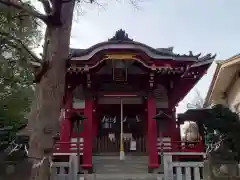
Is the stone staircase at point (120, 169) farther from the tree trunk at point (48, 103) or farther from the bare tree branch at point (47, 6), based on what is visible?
the bare tree branch at point (47, 6)

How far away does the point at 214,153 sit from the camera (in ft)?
36.4

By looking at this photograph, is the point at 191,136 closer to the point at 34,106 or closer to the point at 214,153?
the point at 214,153

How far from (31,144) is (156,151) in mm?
7090

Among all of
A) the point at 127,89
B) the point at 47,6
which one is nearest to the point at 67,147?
the point at 127,89

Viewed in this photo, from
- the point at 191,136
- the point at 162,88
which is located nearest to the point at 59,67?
the point at 162,88

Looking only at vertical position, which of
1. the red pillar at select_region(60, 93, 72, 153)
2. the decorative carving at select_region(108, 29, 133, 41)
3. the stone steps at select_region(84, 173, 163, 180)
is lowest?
the stone steps at select_region(84, 173, 163, 180)

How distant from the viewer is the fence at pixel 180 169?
10.2m

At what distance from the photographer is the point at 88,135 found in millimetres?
11930

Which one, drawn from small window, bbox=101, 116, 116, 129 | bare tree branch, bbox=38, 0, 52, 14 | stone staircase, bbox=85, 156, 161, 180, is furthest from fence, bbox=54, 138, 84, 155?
bare tree branch, bbox=38, 0, 52, 14

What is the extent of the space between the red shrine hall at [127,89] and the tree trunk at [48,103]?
17.1ft

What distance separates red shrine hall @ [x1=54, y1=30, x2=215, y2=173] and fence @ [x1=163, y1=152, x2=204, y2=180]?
0.93 m

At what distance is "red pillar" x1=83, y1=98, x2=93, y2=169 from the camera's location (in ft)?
37.7

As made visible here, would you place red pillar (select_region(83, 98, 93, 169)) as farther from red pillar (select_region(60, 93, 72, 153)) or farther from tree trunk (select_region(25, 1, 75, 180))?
tree trunk (select_region(25, 1, 75, 180))

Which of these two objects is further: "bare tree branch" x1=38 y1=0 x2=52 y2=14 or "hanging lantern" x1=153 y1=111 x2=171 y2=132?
"hanging lantern" x1=153 y1=111 x2=171 y2=132
